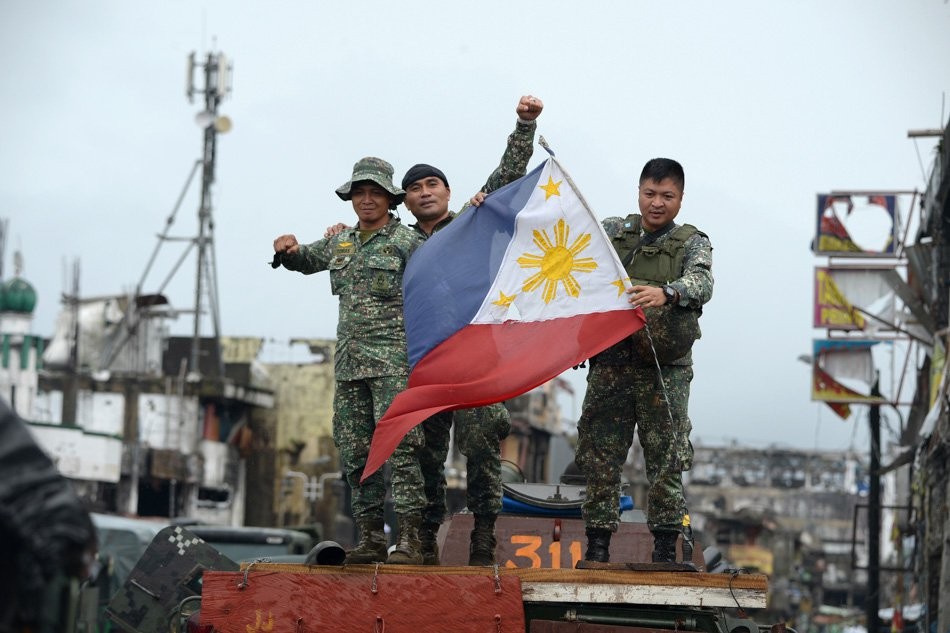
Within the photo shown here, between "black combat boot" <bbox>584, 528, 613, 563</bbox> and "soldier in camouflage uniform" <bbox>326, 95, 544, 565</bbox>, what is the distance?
2.46 ft

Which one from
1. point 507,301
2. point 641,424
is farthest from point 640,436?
point 507,301

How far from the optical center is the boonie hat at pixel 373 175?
809cm

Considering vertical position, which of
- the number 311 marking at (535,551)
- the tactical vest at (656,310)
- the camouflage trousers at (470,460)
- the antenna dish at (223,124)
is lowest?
the number 311 marking at (535,551)

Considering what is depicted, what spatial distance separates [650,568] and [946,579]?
13.9m

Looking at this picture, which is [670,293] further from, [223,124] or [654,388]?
[223,124]

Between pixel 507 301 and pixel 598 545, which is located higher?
pixel 507 301

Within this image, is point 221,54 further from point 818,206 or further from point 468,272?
point 468,272

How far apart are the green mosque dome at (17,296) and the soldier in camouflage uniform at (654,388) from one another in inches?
1835

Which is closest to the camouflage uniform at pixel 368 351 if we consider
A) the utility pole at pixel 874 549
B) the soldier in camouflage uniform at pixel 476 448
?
the soldier in camouflage uniform at pixel 476 448

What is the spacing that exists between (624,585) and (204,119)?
48401 millimetres

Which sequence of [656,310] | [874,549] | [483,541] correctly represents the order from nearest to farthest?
[656,310], [483,541], [874,549]

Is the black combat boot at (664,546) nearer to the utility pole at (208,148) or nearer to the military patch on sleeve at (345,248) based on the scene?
the military patch on sleeve at (345,248)

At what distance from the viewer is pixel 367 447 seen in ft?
25.8

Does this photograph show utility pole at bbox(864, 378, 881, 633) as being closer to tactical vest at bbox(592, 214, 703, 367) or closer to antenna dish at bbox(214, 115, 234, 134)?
tactical vest at bbox(592, 214, 703, 367)
